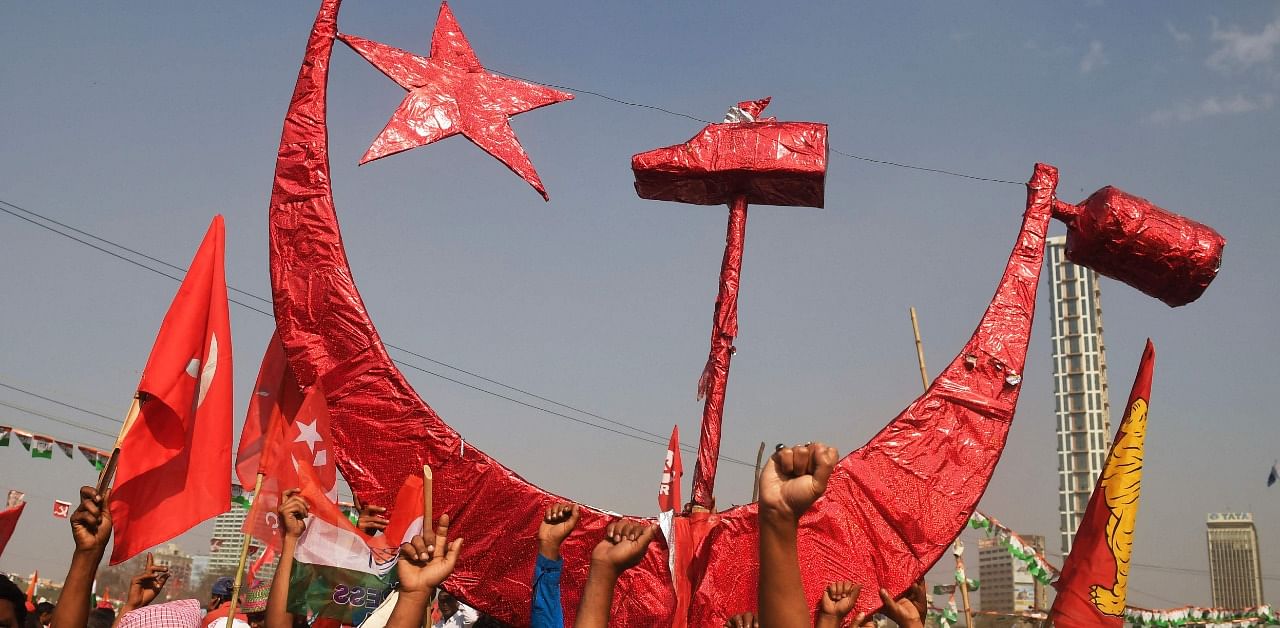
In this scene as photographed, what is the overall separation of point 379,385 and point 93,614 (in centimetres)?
246

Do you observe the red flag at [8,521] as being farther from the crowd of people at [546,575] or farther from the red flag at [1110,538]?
the red flag at [1110,538]

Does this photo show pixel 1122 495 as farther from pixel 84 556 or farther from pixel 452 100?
pixel 84 556

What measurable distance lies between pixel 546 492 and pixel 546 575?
A: 61.2 inches

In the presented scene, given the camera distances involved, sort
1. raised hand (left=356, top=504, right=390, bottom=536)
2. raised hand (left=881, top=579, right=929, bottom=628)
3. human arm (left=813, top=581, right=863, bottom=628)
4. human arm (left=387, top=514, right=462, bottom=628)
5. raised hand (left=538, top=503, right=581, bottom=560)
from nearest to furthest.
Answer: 1. human arm (left=387, top=514, right=462, bottom=628)
2. raised hand (left=538, top=503, right=581, bottom=560)
3. human arm (left=813, top=581, right=863, bottom=628)
4. raised hand (left=881, top=579, right=929, bottom=628)
5. raised hand (left=356, top=504, right=390, bottom=536)

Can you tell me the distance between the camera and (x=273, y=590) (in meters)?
4.39

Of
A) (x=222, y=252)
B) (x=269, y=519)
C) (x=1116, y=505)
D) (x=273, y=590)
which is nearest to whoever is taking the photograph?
(x=273, y=590)

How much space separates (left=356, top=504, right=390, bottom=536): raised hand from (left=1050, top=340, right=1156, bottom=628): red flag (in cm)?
402

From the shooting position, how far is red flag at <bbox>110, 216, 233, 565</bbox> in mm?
5031

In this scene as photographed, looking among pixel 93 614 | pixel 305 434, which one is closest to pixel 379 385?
pixel 305 434

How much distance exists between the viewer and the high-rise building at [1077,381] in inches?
2295

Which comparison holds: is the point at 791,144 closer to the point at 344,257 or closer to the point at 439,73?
the point at 439,73

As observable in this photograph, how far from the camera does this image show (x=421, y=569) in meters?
3.47

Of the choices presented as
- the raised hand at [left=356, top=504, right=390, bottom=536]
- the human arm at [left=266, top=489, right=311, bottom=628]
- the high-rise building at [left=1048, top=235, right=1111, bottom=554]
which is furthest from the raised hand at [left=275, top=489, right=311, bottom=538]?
the high-rise building at [left=1048, top=235, right=1111, bottom=554]

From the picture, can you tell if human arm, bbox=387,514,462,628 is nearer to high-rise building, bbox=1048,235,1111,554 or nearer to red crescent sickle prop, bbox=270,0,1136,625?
red crescent sickle prop, bbox=270,0,1136,625
